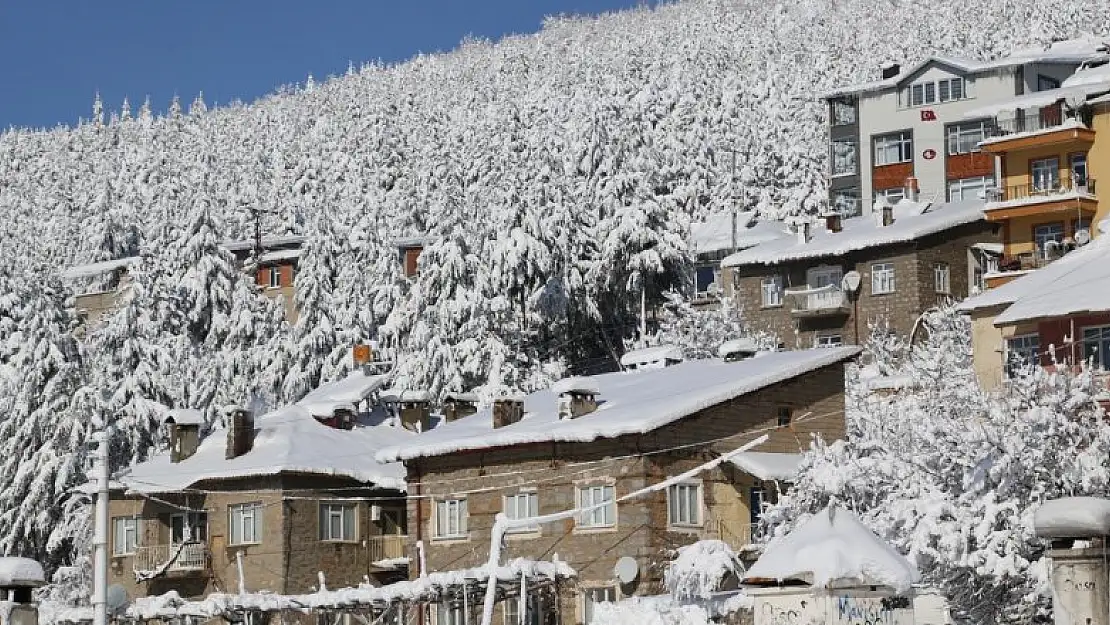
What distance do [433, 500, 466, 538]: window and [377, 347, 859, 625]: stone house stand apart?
4 centimetres

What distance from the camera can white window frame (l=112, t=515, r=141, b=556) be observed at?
5525 cm

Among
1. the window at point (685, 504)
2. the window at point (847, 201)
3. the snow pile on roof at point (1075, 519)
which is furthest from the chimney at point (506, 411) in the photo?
the window at point (847, 201)

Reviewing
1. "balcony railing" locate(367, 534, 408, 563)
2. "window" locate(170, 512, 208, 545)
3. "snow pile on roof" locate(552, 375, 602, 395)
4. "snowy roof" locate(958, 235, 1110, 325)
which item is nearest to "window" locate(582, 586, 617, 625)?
"snow pile on roof" locate(552, 375, 602, 395)

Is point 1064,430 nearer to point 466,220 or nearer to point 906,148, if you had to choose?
point 466,220

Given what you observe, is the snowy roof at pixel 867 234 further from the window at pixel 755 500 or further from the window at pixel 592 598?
the window at pixel 592 598

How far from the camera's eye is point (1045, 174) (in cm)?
6219

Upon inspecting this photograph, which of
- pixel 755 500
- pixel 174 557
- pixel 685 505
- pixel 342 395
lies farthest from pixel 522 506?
pixel 342 395

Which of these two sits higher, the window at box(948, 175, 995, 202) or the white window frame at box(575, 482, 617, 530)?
the window at box(948, 175, 995, 202)

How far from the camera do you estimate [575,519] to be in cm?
4425

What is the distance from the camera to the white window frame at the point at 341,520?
52812 millimetres

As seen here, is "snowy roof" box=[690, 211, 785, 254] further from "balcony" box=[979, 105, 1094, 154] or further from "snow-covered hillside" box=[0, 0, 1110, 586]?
"balcony" box=[979, 105, 1094, 154]

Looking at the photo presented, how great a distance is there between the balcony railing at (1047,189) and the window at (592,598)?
25.3m

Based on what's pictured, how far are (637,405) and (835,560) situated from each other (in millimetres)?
25812

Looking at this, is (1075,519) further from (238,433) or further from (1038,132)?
(1038,132)
